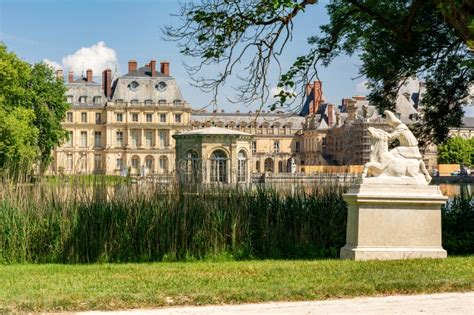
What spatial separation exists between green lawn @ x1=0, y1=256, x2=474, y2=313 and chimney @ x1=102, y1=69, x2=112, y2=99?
239ft

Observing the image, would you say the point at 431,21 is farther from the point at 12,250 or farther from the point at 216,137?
the point at 216,137

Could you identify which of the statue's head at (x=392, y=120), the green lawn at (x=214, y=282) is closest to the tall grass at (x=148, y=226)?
the green lawn at (x=214, y=282)

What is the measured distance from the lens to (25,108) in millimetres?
37688

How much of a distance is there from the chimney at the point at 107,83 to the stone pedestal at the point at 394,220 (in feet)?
240

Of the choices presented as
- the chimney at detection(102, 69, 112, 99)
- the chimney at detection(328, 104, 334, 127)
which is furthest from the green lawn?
the chimney at detection(328, 104, 334, 127)

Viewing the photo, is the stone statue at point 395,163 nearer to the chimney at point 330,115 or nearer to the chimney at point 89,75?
the chimney at point 89,75

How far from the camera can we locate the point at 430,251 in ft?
28.8

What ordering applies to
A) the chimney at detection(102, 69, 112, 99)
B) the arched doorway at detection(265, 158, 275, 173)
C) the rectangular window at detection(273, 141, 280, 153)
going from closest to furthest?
the chimney at detection(102, 69, 112, 99) → the arched doorway at detection(265, 158, 275, 173) → the rectangular window at detection(273, 141, 280, 153)

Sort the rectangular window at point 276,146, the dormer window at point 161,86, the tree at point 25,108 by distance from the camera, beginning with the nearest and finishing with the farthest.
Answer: the tree at point 25,108
the dormer window at point 161,86
the rectangular window at point 276,146

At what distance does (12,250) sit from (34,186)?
106 cm

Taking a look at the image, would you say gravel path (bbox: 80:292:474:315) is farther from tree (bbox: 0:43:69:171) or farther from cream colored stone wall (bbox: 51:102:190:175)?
cream colored stone wall (bbox: 51:102:190:175)

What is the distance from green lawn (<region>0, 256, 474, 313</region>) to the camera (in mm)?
6008

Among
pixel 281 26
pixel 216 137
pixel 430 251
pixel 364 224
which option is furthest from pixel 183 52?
pixel 216 137

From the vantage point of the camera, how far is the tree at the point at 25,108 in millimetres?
32250
